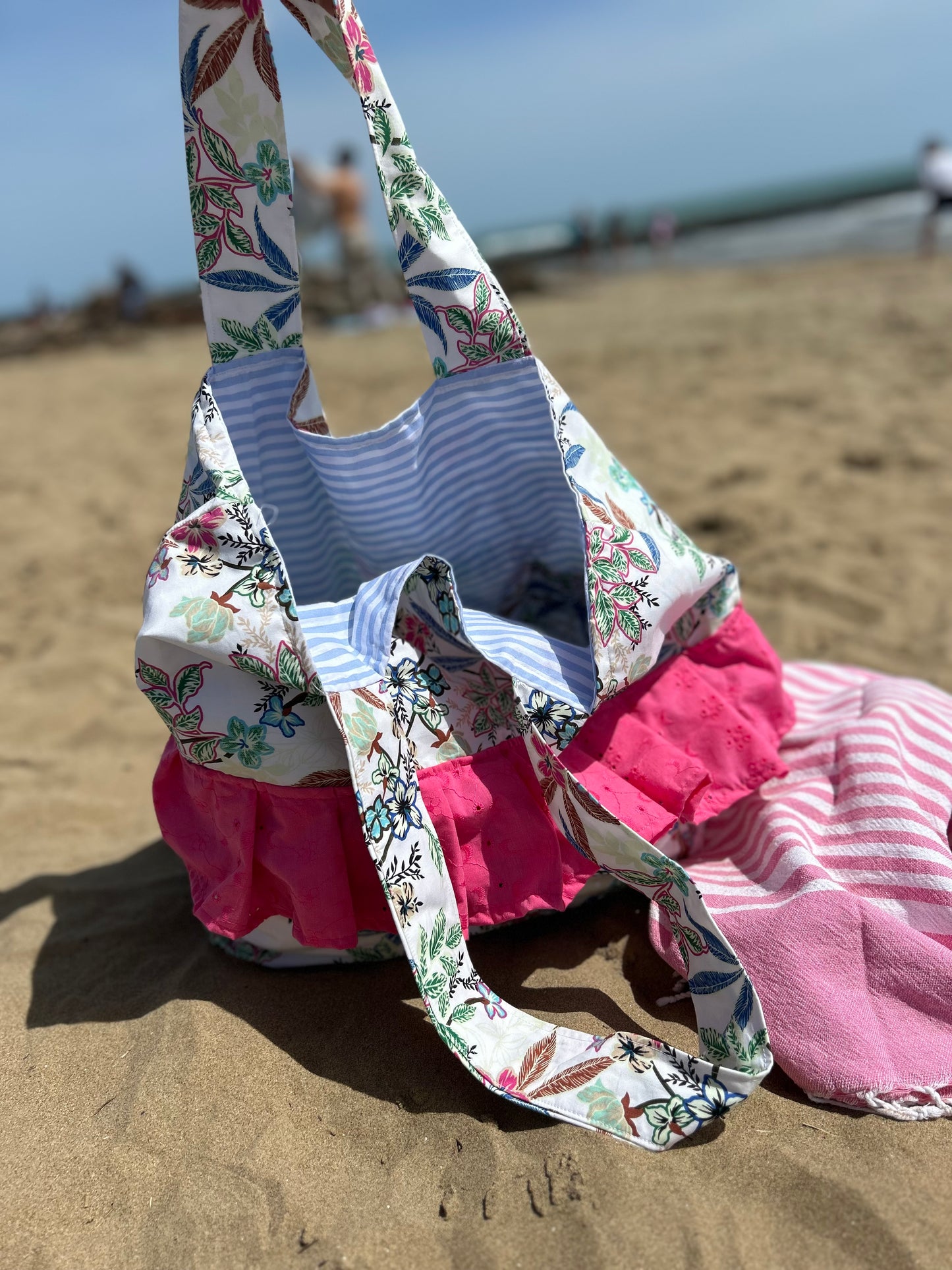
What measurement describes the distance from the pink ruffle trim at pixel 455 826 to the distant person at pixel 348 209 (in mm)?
9429

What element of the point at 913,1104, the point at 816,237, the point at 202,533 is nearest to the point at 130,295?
the point at 816,237

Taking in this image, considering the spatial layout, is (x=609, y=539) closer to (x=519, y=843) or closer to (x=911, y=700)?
(x=519, y=843)

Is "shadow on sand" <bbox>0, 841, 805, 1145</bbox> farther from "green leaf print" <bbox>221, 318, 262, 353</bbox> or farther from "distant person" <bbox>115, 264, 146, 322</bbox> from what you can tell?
"distant person" <bbox>115, 264, 146, 322</bbox>

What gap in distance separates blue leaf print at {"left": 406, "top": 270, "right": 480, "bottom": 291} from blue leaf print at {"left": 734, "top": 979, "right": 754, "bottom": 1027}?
127 centimetres

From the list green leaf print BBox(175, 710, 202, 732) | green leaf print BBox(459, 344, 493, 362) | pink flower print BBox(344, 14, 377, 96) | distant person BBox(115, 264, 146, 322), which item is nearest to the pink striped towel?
green leaf print BBox(175, 710, 202, 732)

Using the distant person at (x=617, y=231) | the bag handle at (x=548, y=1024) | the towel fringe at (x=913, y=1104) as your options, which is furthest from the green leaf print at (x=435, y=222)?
the distant person at (x=617, y=231)

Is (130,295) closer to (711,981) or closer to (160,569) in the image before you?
(160,569)

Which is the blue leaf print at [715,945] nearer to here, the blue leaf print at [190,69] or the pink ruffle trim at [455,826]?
the pink ruffle trim at [455,826]

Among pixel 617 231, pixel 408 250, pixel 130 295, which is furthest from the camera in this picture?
pixel 617 231

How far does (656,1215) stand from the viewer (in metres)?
1.26

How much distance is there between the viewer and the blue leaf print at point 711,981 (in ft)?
4.68

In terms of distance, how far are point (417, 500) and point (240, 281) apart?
1.76 ft

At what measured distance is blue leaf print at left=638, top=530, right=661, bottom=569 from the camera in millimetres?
1734

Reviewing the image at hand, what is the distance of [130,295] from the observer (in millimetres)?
14047
